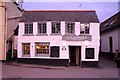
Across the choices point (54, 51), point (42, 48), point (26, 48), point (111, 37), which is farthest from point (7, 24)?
point (111, 37)

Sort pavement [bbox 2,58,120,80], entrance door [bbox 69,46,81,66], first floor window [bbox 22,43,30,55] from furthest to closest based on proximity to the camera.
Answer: first floor window [bbox 22,43,30,55]
entrance door [bbox 69,46,81,66]
pavement [bbox 2,58,120,80]

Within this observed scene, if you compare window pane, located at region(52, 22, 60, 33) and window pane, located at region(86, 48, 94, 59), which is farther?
window pane, located at region(52, 22, 60, 33)

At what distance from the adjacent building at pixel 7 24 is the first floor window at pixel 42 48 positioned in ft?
11.2

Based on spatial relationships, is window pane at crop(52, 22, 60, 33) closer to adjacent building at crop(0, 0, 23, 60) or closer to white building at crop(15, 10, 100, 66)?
white building at crop(15, 10, 100, 66)

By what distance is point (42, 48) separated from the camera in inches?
1168

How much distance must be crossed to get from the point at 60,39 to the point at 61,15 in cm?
274

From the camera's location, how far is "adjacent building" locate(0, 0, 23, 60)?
29.6m

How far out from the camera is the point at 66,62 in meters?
29.1

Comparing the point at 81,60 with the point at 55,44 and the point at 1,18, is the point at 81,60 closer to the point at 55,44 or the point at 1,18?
the point at 55,44

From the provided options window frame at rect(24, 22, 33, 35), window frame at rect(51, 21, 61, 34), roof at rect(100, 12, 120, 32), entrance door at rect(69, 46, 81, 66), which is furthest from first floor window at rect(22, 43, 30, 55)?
roof at rect(100, 12, 120, 32)

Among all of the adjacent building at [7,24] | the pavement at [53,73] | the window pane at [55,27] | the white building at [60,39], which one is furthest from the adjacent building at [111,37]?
the adjacent building at [7,24]

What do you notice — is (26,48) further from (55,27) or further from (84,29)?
(84,29)

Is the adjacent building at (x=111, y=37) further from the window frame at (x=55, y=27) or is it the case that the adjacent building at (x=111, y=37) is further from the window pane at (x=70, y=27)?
the window frame at (x=55, y=27)

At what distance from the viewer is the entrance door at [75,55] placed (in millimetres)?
29812
